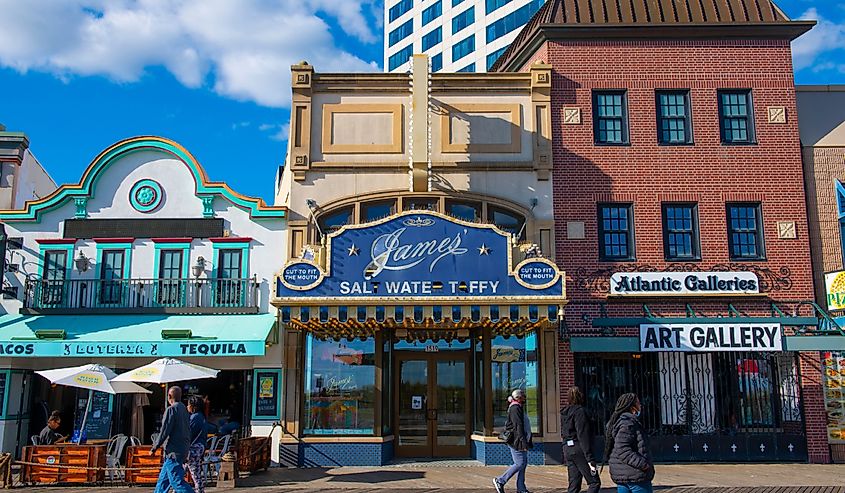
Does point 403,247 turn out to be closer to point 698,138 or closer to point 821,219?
point 698,138

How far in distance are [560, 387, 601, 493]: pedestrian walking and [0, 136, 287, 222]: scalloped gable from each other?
884cm

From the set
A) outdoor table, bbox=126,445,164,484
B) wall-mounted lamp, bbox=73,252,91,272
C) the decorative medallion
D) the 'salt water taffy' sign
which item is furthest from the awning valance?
wall-mounted lamp, bbox=73,252,91,272

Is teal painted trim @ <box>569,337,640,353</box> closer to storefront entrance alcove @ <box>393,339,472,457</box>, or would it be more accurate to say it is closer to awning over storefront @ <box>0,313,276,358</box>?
storefront entrance alcove @ <box>393,339,472,457</box>

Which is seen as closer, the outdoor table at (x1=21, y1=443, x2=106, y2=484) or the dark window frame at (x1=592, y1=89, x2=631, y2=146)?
the outdoor table at (x1=21, y1=443, x2=106, y2=484)

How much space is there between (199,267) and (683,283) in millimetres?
10362

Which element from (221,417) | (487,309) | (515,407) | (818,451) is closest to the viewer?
(515,407)

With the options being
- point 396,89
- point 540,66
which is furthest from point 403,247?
point 540,66

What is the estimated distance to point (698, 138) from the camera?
17.8 meters

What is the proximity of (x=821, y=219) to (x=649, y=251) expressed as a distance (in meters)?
3.99

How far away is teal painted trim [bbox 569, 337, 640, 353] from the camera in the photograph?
1584 cm

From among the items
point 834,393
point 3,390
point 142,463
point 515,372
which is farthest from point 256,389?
point 834,393

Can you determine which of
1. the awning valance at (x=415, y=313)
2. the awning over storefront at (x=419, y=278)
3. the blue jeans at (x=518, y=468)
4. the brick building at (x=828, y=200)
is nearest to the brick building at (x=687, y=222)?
the brick building at (x=828, y=200)

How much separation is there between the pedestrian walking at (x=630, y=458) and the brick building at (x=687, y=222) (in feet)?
25.3

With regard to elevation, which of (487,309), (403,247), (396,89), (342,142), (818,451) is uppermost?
(396,89)
